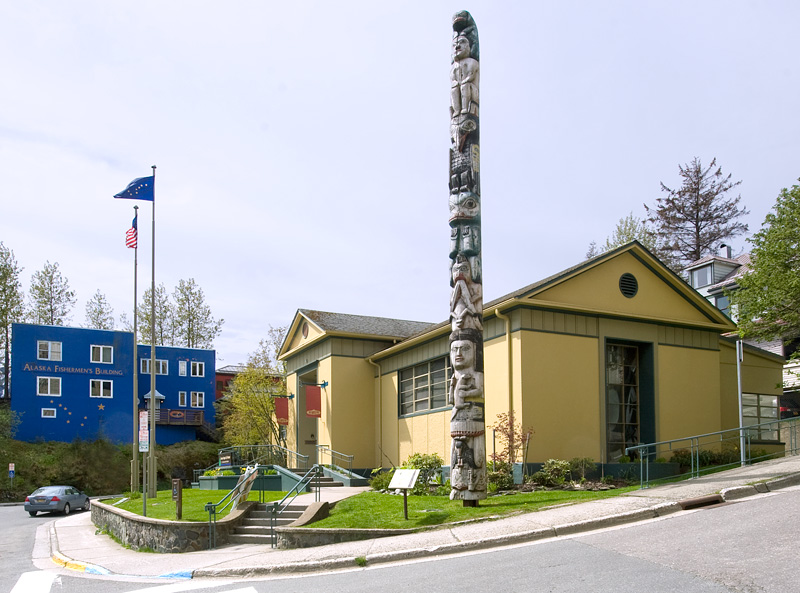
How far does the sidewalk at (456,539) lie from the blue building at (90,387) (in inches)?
1375

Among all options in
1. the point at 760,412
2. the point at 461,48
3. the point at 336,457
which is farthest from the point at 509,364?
the point at 336,457

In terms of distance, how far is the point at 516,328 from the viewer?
19922 millimetres

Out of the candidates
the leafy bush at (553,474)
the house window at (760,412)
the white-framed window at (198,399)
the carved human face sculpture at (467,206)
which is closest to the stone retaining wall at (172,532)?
the leafy bush at (553,474)

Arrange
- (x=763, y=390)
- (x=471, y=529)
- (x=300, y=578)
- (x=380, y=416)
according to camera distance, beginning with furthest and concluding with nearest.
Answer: (x=380, y=416)
(x=763, y=390)
(x=471, y=529)
(x=300, y=578)

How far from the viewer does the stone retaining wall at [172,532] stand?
15406 millimetres

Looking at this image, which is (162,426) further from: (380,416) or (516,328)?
(516,328)

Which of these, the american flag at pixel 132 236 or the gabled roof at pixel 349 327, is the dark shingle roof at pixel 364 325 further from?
the american flag at pixel 132 236

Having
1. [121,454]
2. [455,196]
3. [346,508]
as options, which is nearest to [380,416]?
[346,508]

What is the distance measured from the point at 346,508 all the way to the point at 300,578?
17.8 ft

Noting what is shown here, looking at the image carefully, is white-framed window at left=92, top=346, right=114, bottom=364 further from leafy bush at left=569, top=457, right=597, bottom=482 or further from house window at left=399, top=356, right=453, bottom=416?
leafy bush at left=569, top=457, right=597, bottom=482

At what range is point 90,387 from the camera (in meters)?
50.6

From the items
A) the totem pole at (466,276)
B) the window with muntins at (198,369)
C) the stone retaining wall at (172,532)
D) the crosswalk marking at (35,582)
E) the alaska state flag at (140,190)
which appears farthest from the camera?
the window with muntins at (198,369)

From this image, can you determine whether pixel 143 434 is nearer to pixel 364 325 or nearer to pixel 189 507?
pixel 189 507

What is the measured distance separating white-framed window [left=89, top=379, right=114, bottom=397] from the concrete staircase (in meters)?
37.0
